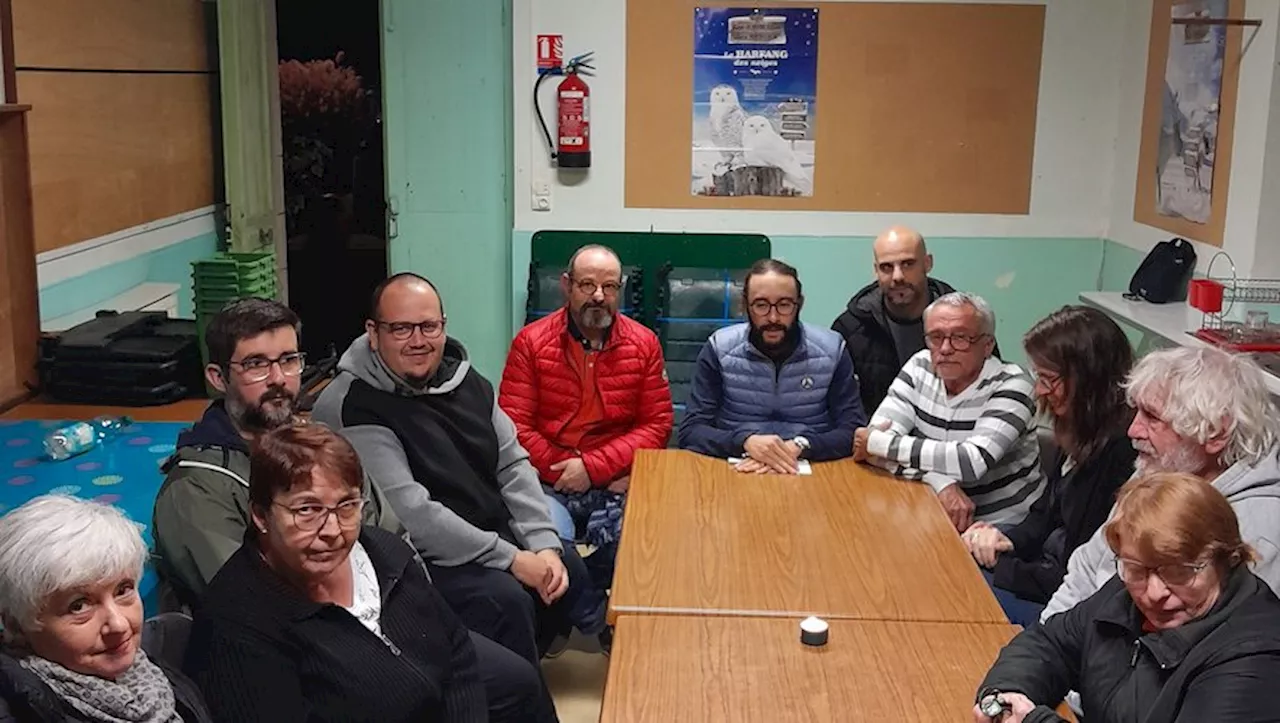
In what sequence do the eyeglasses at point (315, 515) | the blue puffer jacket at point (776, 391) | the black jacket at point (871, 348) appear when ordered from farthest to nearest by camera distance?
the black jacket at point (871, 348) → the blue puffer jacket at point (776, 391) → the eyeglasses at point (315, 515)

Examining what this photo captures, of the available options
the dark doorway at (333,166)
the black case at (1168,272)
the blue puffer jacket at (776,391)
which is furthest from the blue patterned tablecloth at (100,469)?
the dark doorway at (333,166)

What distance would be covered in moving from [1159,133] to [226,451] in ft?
11.9

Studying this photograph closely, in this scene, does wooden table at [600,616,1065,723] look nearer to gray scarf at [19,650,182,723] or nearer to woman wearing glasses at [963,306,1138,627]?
woman wearing glasses at [963,306,1138,627]

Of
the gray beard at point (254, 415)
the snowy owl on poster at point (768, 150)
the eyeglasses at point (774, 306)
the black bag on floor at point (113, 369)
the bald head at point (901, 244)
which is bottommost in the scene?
the black bag on floor at point (113, 369)

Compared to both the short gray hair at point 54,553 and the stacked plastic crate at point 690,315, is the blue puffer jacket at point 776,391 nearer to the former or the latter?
the stacked plastic crate at point 690,315

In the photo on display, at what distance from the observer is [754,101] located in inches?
193

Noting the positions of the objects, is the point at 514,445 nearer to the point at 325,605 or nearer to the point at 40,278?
the point at 325,605

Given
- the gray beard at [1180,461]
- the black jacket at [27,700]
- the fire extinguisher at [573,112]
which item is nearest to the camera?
the black jacket at [27,700]

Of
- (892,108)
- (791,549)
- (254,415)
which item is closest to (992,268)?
(892,108)

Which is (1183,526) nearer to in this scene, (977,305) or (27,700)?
(977,305)

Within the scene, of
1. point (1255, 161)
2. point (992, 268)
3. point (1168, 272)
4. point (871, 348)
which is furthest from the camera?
point (992, 268)

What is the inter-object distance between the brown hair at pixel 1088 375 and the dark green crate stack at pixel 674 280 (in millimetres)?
2169

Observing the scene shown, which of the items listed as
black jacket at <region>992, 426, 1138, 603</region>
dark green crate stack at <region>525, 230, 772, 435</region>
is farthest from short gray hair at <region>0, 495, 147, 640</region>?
dark green crate stack at <region>525, 230, 772, 435</region>

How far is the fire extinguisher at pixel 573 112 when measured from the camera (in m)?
4.87
